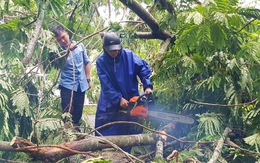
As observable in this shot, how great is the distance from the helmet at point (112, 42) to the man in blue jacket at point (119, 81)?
0.06m

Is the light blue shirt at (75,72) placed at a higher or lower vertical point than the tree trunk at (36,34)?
lower

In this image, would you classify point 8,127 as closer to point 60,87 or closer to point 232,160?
point 60,87

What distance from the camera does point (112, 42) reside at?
327 centimetres

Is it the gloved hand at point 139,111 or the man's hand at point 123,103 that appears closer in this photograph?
the gloved hand at point 139,111

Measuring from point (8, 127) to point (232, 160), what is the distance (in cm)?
172

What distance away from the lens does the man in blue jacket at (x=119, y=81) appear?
3.42 metres

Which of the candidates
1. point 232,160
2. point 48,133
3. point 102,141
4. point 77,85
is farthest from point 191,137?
point 77,85

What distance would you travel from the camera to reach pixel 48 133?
9.08 ft

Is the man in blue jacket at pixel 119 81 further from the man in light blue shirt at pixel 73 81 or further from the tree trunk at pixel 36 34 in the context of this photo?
the tree trunk at pixel 36 34

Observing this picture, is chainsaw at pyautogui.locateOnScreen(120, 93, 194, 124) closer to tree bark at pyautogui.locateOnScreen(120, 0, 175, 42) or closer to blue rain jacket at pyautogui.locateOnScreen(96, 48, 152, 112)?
blue rain jacket at pyautogui.locateOnScreen(96, 48, 152, 112)

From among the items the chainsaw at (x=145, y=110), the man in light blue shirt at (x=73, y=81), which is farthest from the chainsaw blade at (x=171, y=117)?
the man in light blue shirt at (x=73, y=81)

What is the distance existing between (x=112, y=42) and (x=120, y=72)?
0.38 m

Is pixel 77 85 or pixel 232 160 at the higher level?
pixel 77 85

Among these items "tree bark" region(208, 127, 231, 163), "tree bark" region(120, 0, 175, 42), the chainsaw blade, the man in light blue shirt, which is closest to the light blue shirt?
the man in light blue shirt
